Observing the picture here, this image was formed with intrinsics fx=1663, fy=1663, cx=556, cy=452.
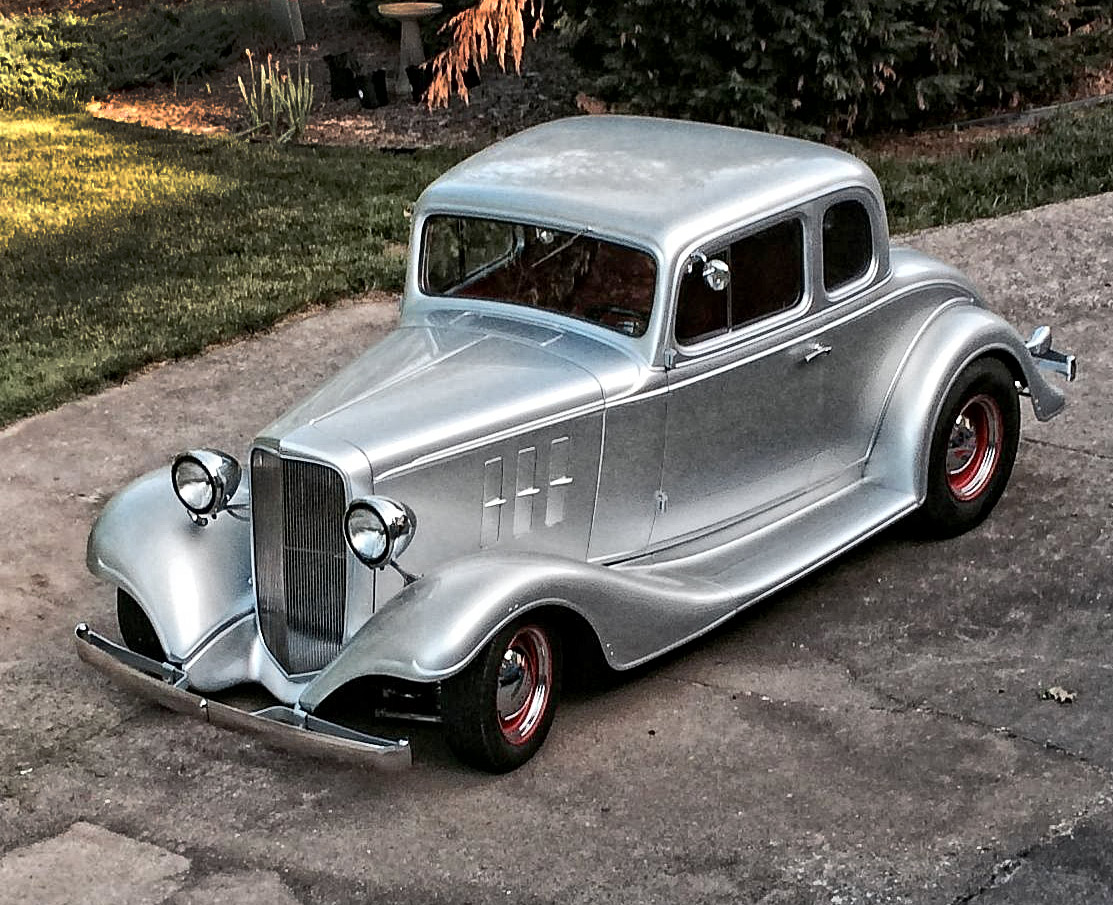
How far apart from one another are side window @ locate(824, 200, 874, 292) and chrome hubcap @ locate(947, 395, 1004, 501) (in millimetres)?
793

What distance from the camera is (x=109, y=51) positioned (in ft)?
53.0

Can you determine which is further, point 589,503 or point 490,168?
point 490,168

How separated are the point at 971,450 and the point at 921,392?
0.54 meters

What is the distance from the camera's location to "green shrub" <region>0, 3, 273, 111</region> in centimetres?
1569

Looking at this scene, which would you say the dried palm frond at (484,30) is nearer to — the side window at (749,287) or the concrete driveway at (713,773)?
the side window at (749,287)

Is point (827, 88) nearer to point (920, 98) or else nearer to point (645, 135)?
point (920, 98)

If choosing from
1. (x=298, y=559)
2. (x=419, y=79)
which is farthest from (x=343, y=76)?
(x=298, y=559)

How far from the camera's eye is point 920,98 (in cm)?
1223

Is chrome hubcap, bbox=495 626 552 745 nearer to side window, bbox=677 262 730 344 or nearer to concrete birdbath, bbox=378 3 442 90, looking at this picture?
side window, bbox=677 262 730 344

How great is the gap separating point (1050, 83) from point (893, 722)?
891 cm

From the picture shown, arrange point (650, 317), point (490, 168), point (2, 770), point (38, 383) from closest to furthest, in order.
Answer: point (2, 770) < point (650, 317) < point (490, 168) < point (38, 383)

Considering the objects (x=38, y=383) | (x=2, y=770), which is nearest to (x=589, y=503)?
(x=2, y=770)

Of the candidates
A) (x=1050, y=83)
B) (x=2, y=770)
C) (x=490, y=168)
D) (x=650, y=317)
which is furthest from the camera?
(x=1050, y=83)

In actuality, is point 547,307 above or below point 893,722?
above
